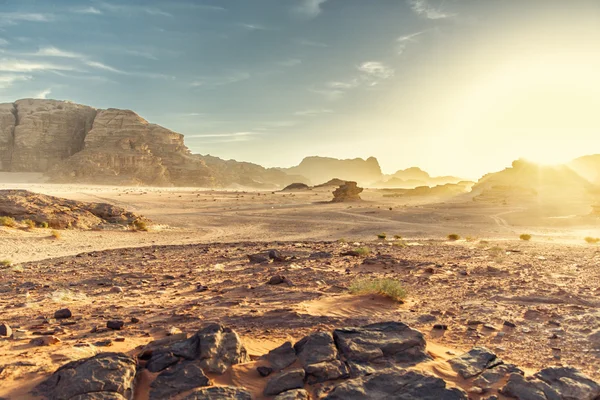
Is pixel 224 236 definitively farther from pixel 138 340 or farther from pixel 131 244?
pixel 138 340

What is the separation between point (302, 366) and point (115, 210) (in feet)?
93.5

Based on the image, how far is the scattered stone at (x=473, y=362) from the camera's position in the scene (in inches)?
191

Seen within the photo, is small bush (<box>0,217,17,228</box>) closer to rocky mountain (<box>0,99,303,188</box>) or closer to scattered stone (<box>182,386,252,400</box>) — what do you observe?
scattered stone (<box>182,386,252,400</box>)

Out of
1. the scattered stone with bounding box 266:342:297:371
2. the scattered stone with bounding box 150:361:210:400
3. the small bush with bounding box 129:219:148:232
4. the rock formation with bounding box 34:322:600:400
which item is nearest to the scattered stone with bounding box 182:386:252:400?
the rock formation with bounding box 34:322:600:400

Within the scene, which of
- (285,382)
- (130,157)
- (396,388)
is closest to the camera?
(396,388)

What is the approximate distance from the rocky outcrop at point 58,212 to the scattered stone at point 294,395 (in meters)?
25.3

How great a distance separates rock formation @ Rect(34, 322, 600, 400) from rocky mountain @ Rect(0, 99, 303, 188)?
115m

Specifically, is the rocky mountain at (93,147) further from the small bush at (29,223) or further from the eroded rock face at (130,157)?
the small bush at (29,223)

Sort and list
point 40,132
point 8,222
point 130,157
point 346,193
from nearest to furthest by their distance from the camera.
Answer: point 8,222 < point 346,193 < point 130,157 < point 40,132

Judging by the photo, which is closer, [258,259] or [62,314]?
[62,314]

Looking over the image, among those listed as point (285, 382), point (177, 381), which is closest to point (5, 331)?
point (177, 381)

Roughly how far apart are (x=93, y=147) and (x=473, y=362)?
463 feet

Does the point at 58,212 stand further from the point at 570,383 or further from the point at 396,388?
the point at 570,383

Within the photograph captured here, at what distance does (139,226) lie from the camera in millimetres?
27609
